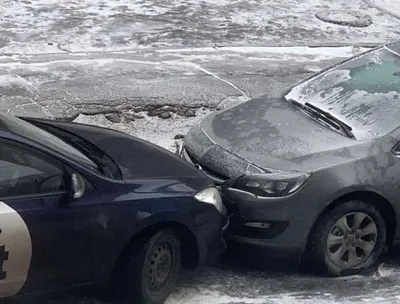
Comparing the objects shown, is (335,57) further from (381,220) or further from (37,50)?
(381,220)

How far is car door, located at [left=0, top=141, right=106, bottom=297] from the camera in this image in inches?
189

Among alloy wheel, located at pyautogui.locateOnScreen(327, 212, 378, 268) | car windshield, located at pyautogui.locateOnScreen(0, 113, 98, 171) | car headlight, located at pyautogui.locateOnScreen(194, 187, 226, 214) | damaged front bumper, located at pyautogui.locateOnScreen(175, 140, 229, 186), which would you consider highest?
car windshield, located at pyautogui.locateOnScreen(0, 113, 98, 171)

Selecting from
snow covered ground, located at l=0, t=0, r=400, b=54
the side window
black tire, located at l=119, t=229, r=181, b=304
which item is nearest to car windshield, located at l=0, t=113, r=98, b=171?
the side window

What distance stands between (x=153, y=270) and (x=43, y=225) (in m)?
0.96

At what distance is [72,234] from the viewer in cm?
506

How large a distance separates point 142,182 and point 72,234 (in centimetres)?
65

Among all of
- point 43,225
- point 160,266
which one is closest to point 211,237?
point 160,266

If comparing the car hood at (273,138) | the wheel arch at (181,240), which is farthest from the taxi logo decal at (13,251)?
the car hood at (273,138)

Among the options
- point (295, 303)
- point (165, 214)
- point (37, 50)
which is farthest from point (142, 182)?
point (37, 50)

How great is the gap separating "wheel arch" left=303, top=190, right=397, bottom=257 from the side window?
79.8 inches

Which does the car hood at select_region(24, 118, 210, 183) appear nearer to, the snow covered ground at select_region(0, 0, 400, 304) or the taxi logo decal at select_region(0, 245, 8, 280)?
the snow covered ground at select_region(0, 0, 400, 304)

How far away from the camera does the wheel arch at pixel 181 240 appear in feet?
17.6

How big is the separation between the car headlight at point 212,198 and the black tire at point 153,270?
328 millimetres

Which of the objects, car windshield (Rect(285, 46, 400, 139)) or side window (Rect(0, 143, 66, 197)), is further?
car windshield (Rect(285, 46, 400, 139))
